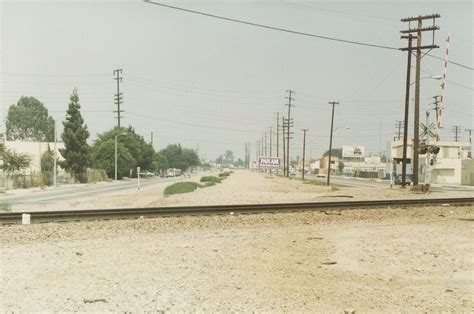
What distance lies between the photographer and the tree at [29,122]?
128875mm

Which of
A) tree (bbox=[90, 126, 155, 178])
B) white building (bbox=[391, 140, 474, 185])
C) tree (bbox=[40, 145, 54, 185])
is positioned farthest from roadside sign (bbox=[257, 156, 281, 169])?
tree (bbox=[40, 145, 54, 185])

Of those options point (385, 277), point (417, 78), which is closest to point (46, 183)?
point (417, 78)

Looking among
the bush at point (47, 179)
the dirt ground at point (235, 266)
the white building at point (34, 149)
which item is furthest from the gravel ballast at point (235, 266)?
the white building at point (34, 149)

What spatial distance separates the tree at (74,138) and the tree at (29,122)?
199 ft

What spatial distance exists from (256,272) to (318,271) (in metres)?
1.30

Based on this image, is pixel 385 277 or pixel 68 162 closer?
pixel 385 277

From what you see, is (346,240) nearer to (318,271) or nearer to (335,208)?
(318,271)

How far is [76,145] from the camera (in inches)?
2817

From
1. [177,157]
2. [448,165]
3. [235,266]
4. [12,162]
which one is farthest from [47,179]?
[177,157]

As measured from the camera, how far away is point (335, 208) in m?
22.0

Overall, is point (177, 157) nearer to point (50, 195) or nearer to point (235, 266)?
point (50, 195)

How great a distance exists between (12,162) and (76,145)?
52.6 feet

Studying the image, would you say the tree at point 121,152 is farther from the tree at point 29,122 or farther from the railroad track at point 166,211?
the railroad track at point 166,211

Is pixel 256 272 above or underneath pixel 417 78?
underneath
